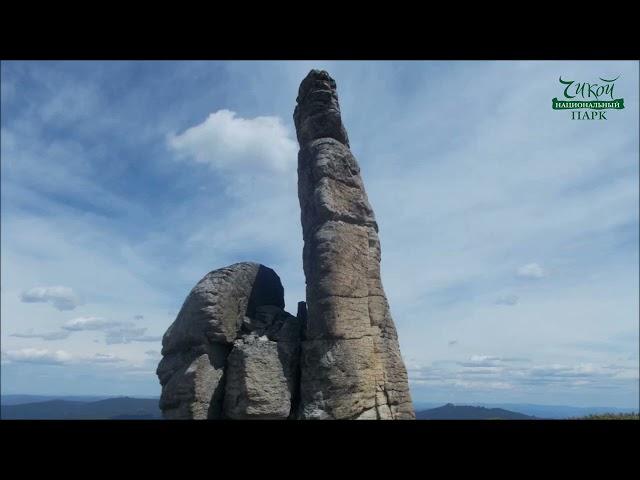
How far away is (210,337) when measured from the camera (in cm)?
1889

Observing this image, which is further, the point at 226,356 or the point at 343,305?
the point at 226,356

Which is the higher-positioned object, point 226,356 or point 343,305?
point 343,305

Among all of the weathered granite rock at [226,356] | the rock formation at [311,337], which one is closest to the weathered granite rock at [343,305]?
the rock formation at [311,337]

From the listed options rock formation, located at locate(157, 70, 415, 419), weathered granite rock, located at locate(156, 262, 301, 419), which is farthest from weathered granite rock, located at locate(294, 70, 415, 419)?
weathered granite rock, located at locate(156, 262, 301, 419)

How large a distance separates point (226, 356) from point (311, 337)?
3.40 metres

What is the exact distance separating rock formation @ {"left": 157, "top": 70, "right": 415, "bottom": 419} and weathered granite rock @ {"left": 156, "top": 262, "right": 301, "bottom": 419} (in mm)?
38

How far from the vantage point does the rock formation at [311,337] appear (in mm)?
17922

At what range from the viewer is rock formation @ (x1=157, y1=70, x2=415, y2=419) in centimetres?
1792

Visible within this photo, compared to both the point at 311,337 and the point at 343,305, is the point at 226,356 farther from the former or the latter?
the point at 343,305

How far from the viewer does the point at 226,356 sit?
1923 cm

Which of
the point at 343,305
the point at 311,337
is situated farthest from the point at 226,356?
the point at 343,305

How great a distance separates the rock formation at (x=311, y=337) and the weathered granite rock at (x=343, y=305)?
0.04 metres

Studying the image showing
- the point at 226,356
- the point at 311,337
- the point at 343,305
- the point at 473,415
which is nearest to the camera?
the point at 343,305
